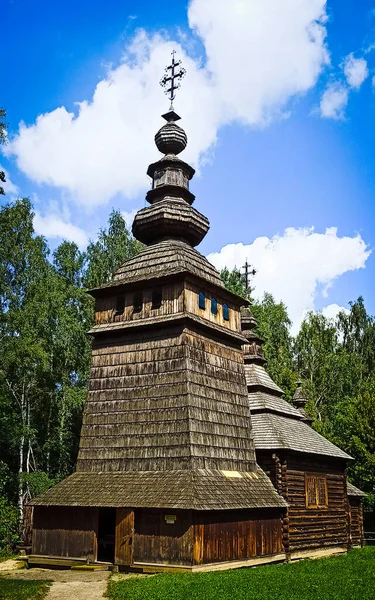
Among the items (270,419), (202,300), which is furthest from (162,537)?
(270,419)

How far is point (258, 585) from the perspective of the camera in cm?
1289

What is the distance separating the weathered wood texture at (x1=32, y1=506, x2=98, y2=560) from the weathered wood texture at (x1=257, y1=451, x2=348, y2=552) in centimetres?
732

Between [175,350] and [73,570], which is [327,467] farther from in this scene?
[73,570]

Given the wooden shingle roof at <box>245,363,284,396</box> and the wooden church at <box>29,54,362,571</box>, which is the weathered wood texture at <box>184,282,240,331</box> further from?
the wooden shingle roof at <box>245,363,284,396</box>

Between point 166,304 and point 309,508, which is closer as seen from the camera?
point 166,304

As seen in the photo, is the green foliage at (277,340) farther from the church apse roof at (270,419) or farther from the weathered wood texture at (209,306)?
the weathered wood texture at (209,306)

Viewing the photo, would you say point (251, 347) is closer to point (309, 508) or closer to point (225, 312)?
point (225, 312)

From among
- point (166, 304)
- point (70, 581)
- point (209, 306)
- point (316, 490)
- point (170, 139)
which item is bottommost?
point (70, 581)

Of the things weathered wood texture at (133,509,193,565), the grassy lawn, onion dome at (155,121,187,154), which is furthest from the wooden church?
the grassy lawn

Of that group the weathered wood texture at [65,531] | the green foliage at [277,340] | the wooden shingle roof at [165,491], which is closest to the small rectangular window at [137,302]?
the wooden shingle roof at [165,491]

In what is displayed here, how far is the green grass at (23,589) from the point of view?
468 inches

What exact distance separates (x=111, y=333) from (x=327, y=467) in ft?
38.7

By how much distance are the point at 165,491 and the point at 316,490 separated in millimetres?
9699

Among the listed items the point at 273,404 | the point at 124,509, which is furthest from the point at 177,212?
the point at 124,509
